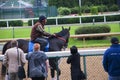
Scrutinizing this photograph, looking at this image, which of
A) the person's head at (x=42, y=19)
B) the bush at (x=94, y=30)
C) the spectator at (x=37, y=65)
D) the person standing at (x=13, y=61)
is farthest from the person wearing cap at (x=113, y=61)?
the bush at (x=94, y=30)

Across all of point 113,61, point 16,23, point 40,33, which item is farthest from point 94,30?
point 113,61

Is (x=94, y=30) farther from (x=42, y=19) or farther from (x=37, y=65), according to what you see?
(x=37, y=65)

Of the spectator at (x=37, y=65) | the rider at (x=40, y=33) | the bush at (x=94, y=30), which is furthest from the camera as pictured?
the bush at (x=94, y=30)

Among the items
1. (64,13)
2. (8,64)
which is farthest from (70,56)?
(64,13)

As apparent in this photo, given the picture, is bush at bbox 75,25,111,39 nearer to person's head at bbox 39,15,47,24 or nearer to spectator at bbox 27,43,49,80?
person's head at bbox 39,15,47,24

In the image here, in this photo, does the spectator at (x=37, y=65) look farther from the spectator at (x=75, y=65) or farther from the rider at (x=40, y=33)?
the rider at (x=40, y=33)

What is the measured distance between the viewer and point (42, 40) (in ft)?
39.9

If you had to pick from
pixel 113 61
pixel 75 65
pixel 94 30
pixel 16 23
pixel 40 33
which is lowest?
pixel 16 23

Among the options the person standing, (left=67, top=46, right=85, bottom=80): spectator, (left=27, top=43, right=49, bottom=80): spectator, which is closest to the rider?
the person standing

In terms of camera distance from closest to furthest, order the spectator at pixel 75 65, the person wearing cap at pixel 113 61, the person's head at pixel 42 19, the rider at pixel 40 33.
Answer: the person wearing cap at pixel 113 61 < the spectator at pixel 75 65 < the person's head at pixel 42 19 < the rider at pixel 40 33

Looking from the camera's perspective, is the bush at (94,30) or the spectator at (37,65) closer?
the spectator at (37,65)

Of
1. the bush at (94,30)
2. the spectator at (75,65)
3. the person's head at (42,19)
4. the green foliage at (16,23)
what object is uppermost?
the person's head at (42,19)

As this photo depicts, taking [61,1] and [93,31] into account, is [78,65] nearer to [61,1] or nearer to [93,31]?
[93,31]

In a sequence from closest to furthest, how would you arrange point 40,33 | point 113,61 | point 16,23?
1. point 113,61
2. point 40,33
3. point 16,23
